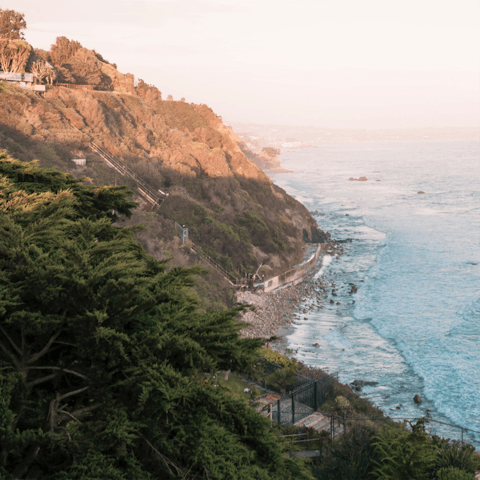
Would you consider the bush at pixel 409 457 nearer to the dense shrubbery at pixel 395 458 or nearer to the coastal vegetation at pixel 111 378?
the dense shrubbery at pixel 395 458

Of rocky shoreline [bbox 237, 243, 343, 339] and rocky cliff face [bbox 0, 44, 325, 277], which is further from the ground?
rocky cliff face [bbox 0, 44, 325, 277]

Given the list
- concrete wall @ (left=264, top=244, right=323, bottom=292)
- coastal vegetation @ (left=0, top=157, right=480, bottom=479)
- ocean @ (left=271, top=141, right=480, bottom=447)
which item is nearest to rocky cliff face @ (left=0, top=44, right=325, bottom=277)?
concrete wall @ (left=264, top=244, right=323, bottom=292)

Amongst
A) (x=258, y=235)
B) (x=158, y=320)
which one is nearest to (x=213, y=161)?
(x=258, y=235)

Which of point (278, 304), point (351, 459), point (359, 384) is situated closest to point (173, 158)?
point (278, 304)

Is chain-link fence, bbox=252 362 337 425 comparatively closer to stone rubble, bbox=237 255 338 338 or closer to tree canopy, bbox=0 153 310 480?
stone rubble, bbox=237 255 338 338

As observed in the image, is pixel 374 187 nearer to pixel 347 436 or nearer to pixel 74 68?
pixel 74 68

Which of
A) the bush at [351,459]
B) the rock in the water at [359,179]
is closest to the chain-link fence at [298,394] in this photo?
the bush at [351,459]
